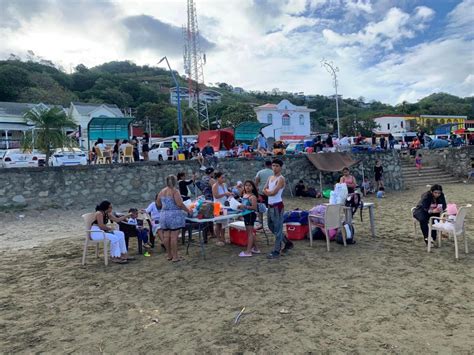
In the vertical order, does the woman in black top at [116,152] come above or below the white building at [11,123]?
below

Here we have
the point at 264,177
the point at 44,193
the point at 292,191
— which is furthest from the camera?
the point at 292,191

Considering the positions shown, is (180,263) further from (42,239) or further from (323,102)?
(323,102)

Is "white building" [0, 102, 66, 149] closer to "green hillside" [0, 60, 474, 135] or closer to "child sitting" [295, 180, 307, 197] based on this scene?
"green hillside" [0, 60, 474, 135]

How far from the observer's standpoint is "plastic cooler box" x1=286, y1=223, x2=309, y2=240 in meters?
7.01

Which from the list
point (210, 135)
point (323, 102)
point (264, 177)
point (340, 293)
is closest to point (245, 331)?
point (340, 293)

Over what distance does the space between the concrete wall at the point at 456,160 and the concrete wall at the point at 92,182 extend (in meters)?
10.9

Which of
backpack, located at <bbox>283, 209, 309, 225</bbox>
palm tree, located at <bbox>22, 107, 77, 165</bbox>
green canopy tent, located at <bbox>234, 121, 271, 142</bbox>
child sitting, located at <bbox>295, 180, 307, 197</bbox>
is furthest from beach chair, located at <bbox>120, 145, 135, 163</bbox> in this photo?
backpack, located at <bbox>283, 209, 309, 225</bbox>

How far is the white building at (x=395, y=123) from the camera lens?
5731 cm

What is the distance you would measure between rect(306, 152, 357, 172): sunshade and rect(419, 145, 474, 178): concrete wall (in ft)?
25.4

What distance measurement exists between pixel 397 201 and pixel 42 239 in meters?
11.0

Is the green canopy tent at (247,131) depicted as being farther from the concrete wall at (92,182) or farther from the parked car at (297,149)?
the concrete wall at (92,182)

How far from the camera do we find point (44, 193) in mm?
11312

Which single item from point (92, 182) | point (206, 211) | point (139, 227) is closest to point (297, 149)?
point (92, 182)

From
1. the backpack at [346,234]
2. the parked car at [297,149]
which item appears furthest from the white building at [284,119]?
the backpack at [346,234]
